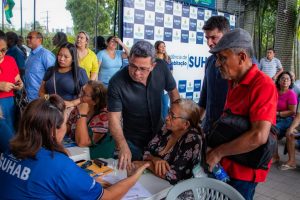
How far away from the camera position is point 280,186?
11.2 ft

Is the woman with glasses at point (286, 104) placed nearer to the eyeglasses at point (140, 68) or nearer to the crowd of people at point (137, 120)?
the crowd of people at point (137, 120)

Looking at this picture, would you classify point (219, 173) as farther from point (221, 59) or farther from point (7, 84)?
point (7, 84)

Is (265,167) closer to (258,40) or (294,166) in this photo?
(294,166)

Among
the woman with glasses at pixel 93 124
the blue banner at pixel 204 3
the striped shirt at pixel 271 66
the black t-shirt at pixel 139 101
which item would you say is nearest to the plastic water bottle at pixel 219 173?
the black t-shirt at pixel 139 101

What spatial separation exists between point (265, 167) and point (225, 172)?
192 millimetres

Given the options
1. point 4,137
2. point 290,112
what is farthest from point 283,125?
point 4,137

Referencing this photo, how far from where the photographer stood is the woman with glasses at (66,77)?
121 inches

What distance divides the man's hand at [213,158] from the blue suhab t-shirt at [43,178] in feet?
2.00

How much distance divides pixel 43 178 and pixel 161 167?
30.1 inches

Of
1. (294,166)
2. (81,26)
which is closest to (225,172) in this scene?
(294,166)

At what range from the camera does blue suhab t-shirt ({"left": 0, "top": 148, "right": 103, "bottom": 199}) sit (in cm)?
118

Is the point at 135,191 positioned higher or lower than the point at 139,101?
lower

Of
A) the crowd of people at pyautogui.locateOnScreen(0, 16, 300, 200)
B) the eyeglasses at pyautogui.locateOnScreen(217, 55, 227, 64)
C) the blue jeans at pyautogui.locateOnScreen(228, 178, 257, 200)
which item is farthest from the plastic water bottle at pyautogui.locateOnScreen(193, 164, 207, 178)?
the eyeglasses at pyautogui.locateOnScreen(217, 55, 227, 64)

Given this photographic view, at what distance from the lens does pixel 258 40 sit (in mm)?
8438
